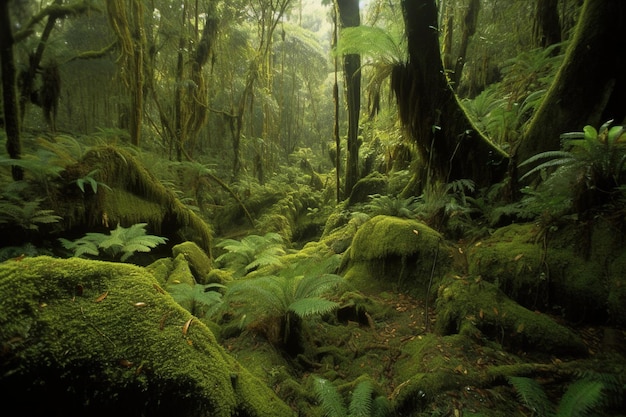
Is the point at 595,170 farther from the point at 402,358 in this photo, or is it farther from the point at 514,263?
the point at 402,358

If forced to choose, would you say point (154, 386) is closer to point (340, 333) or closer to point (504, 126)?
point (340, 333)

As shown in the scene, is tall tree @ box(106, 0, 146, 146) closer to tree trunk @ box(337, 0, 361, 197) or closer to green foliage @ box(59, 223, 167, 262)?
green foliage @ box(59, 223, 167, 262)

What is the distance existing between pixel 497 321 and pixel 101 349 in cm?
318

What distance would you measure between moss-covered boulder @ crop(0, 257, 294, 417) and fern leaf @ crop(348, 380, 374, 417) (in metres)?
0.68

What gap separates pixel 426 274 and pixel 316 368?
6.49ft

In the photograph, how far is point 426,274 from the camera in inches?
159

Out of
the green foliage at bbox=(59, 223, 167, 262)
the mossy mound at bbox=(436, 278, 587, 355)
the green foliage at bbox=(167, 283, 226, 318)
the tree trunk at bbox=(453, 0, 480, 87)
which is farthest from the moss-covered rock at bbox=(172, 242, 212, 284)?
the tree trunk at bbox=(453, 0, 480, 87)

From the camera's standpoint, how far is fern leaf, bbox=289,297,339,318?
2686 millimetres

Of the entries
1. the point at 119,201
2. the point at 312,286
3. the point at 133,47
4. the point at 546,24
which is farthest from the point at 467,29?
the point at 119,201

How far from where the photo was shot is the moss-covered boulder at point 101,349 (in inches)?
45.7

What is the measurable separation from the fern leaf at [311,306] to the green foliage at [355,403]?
0.59 metres

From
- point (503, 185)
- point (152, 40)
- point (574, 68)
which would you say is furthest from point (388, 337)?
point (152, 40)

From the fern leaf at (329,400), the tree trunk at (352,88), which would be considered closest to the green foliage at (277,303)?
the fern leaf at (329,400)

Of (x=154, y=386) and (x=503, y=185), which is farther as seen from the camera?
(x=503, y=185)
